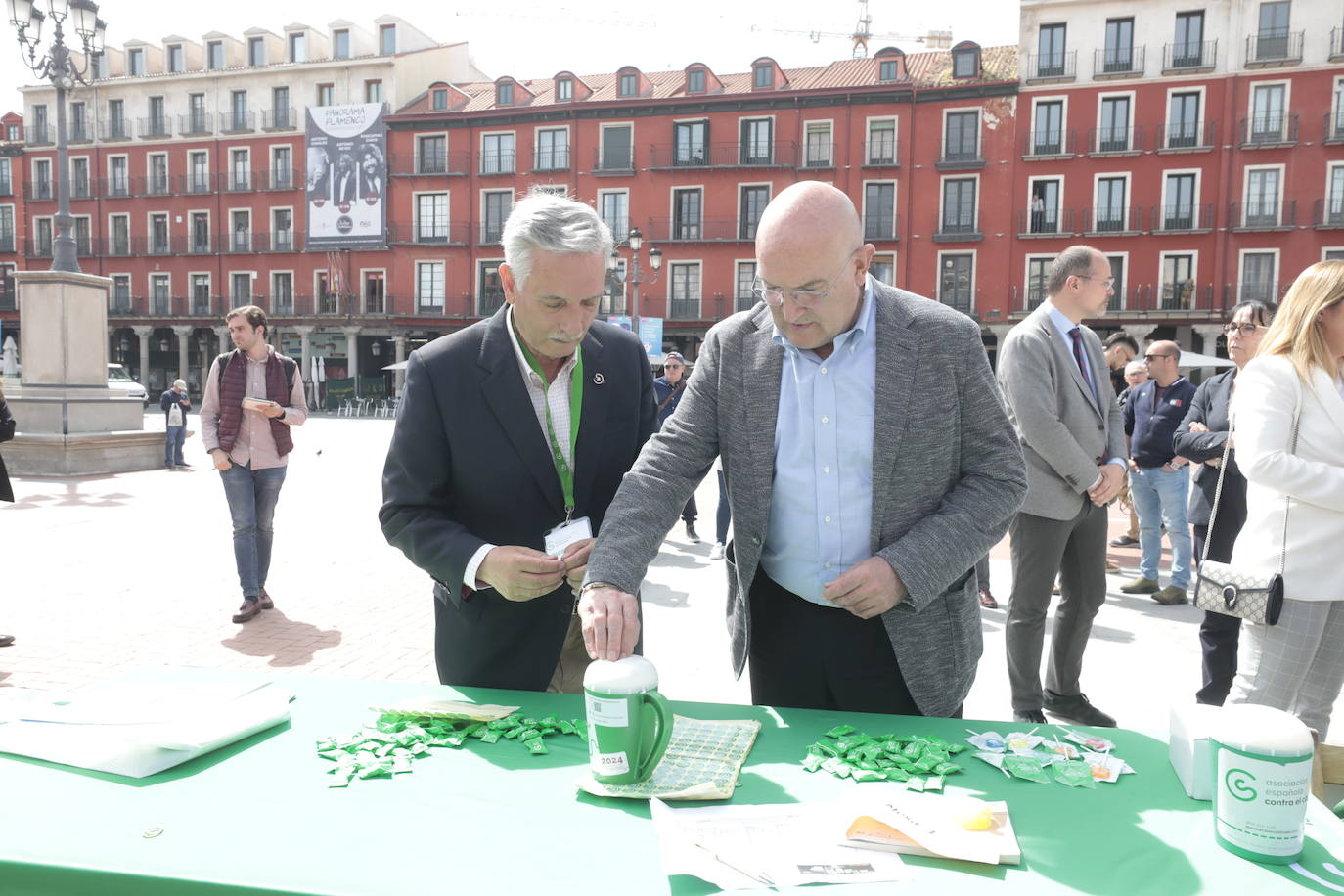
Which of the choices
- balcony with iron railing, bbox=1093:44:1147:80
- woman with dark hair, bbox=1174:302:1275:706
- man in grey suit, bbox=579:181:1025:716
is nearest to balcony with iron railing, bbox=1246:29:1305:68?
balcony with iron railing, bbox=1093:44:1147:80

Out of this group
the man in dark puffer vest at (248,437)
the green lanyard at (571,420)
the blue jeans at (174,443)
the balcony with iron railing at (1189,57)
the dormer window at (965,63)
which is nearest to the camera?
the green lanyard at (571,420)

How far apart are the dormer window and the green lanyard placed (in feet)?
103

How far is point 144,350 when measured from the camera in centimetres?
3806

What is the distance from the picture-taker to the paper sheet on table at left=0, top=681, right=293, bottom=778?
1.56m

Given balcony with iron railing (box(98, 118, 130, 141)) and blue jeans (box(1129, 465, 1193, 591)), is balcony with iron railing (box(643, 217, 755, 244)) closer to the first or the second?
balcony with iron railing (box(98, 118, 130, 141))

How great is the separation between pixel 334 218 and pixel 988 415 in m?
37.1

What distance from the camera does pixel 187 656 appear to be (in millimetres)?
4555

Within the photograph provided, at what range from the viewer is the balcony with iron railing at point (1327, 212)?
2594 cm

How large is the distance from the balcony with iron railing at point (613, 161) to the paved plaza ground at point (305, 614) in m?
25.9

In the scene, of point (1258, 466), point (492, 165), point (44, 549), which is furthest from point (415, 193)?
point (1258, 466)

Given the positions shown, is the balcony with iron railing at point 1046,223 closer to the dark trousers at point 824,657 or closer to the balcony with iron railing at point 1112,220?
the balcony with iron railing at point 1112,220

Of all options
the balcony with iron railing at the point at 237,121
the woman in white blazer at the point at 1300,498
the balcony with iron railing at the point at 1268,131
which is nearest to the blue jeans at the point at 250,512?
the woman in white blazer at the point at 1300,498

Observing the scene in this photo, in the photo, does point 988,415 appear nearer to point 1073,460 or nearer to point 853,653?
point 853,653

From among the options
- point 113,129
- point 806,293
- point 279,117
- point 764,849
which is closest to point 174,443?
point 806,293
